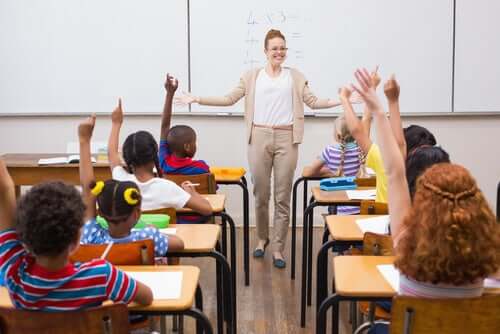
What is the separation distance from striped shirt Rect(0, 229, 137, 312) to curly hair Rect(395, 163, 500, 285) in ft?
2.61

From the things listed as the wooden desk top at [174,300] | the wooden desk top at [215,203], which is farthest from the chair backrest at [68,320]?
the wooden desk top at [215,203]

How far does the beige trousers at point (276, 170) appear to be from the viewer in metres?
4.91

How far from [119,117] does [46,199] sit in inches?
72.7

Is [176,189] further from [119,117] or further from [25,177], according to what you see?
[25,177]

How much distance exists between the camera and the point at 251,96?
496 centimetres

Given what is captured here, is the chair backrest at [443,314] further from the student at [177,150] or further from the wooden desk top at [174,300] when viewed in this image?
the student at [177,150]

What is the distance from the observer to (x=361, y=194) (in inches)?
146

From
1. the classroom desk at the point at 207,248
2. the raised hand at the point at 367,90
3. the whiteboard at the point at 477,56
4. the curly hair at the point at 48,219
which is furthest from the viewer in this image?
the whiteboard at the point at 477,56

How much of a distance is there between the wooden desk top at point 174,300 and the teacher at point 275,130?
2691mm

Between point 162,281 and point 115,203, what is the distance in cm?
41

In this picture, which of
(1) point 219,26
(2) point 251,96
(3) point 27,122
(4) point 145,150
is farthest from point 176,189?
(3) point 27,122

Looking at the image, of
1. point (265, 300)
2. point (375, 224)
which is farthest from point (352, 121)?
point (265, 300)

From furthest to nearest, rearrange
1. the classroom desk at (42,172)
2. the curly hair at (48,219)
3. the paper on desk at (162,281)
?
the classroom desk at (42,172), the paper on desk at (162,281), the curly hair at (48,219)

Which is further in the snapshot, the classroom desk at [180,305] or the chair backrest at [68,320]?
the classroom desk at [180,305]
